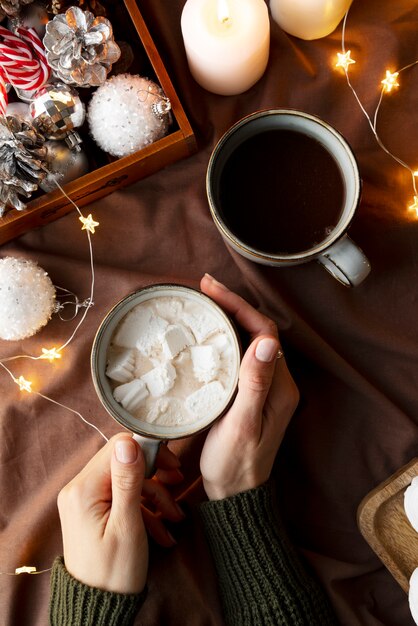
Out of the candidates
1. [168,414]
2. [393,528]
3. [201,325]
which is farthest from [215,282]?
[393,528]

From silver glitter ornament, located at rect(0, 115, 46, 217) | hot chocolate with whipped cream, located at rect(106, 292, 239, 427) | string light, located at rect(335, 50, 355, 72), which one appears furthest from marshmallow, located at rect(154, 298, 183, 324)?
string light, located at rect(335, 50, 355, 72)

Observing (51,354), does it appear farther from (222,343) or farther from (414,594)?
(414,594)

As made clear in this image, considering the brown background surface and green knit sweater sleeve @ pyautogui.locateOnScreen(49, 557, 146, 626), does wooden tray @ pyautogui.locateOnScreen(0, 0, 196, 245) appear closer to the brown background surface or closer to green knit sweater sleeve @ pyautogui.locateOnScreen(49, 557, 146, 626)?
the brown background surface

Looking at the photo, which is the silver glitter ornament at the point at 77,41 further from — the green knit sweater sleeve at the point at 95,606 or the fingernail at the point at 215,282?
the green knit sweater sleeve at the point at 95,606

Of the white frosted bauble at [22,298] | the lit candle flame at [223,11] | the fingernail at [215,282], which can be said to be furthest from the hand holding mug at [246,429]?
the lit candle flame at [223,11]

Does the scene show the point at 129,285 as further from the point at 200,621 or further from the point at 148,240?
the point at 200,621

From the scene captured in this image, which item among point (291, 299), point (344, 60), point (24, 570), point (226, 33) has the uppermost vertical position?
point (226, 33)
